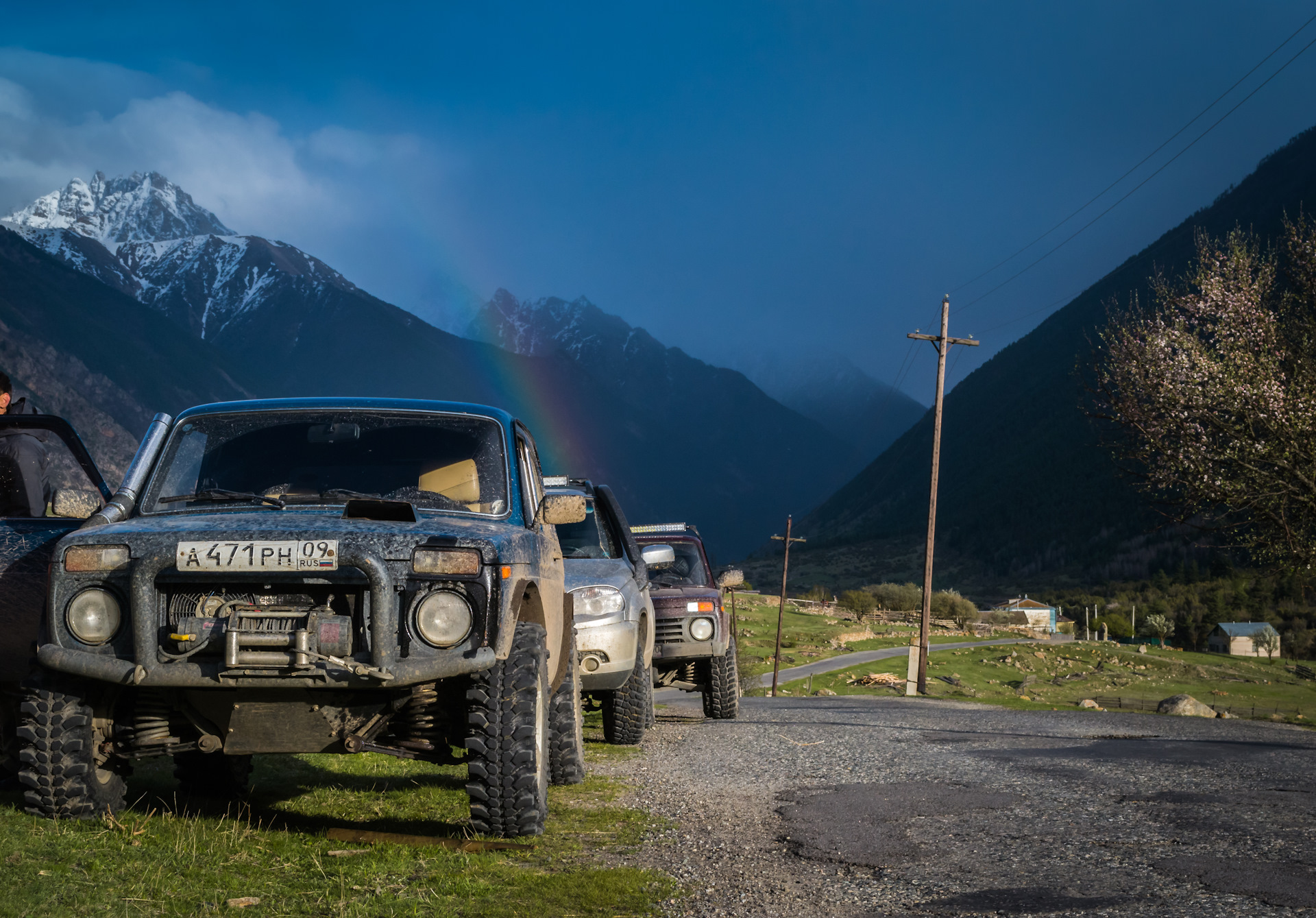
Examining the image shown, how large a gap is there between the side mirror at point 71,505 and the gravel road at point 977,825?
10.5 feet

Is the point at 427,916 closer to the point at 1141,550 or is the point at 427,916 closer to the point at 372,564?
the point at 372,564

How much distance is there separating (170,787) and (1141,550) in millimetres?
167286

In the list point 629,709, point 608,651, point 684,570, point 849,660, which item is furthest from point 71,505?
point 849,660

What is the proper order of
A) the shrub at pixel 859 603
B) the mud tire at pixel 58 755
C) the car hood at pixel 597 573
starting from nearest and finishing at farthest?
1. the mud tire at pixel 58 755
2. the car hood at pixel 597 573
3. the shrub at pixel 859 603

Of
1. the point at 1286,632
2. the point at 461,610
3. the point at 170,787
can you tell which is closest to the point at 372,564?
the point at 461,610

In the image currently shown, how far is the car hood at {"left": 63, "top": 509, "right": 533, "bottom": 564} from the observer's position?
462cm

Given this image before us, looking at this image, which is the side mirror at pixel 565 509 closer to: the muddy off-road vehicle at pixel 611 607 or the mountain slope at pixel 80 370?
the muddy off-road vehicle at pixel 611 607

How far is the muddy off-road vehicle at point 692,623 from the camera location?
1245cm

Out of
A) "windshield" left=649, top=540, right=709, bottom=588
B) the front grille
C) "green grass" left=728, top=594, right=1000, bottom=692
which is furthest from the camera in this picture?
"green grass" left=728, top=594, right=1000, bottom=692

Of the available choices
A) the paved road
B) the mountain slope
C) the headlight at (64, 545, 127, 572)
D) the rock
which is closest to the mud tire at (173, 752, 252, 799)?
the headlight at (64, 545, 127, 572)

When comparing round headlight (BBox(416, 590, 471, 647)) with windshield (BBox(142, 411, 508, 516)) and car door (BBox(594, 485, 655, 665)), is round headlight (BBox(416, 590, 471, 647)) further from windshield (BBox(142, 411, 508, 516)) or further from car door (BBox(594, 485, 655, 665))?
car door (BBox(594, 485, 655, 665))

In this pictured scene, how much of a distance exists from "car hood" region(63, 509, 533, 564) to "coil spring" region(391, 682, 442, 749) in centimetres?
73

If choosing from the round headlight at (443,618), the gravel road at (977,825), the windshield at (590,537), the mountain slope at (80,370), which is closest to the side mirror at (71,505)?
the round headlight at (443,618)

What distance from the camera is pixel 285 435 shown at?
237 inches
